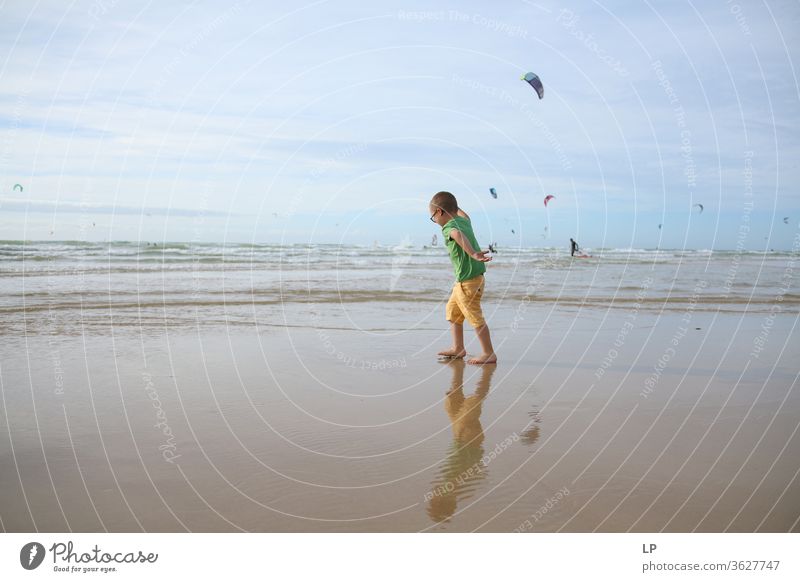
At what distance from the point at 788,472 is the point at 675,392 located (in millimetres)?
2273

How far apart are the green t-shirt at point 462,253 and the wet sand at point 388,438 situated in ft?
4.03

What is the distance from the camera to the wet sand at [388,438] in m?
3.79

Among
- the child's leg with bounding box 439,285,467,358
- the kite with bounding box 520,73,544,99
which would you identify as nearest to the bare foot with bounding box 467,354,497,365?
the child's leg with bounding box 439,285,467,358

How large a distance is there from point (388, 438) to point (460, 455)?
25.8 inches

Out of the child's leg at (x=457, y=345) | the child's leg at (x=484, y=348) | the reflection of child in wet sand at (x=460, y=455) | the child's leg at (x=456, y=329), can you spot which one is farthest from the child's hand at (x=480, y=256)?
the reflection of child in wet sand at (x=460, y=455)

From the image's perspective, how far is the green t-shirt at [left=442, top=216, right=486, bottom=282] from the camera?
814 cm

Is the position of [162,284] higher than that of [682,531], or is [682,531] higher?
[162,284]

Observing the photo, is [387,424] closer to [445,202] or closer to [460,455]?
[460,455]

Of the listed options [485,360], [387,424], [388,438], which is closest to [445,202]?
[485,360]

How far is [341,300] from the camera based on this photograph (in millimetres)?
15195

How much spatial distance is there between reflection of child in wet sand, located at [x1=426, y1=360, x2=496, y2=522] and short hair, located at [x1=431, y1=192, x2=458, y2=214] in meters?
2.40

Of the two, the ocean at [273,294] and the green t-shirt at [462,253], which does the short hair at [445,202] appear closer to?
the green t-shirt at [462,253]
